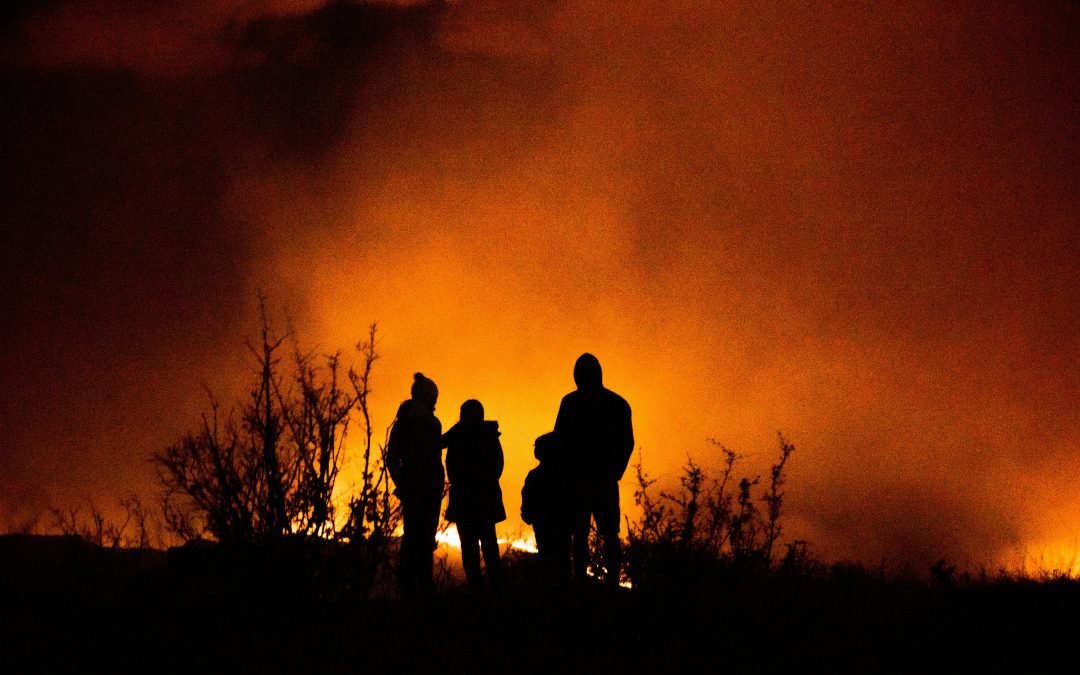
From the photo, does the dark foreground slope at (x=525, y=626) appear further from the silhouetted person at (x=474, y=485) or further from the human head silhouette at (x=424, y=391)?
the human head silhouette at (x=424, y=391)

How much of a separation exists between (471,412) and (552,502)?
122 centimetres

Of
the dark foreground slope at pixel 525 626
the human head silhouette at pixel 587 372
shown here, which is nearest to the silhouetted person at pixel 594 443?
the human head silhouette at pixel 587 372

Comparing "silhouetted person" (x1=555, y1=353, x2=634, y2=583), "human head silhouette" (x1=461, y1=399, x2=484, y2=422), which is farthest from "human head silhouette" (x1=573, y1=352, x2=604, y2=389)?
"human head silhouette" (x1=461, y1=399, x2=484, y2=422)

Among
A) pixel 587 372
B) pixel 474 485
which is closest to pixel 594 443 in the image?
pixel 587 372

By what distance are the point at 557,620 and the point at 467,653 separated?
83 cm

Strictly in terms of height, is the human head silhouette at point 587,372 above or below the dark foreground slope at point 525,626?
above

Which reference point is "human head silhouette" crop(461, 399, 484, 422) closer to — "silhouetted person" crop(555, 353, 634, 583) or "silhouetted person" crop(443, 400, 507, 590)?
"silhouetted person" crop(443, 400, 507, 590)

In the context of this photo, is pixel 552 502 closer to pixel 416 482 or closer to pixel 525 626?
pixel 416 482

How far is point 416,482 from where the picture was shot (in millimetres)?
8219

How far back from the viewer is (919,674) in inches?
209

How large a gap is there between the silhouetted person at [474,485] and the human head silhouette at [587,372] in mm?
1168

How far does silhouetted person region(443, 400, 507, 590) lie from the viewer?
8.61 meters

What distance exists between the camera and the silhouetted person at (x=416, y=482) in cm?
812

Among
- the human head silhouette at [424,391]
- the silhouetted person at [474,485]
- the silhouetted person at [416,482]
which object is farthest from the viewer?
the silhouetted person at [474,485]
